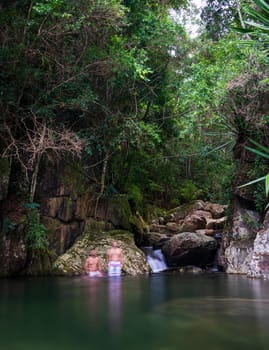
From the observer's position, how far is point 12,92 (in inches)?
376

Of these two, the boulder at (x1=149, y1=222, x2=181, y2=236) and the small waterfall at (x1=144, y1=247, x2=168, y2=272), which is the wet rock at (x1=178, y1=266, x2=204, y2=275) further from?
the boulder at (x1=149, y1=222, x2=181, y2=236)

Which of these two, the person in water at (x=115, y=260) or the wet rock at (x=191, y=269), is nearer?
the person in water at (x=115, y=260)

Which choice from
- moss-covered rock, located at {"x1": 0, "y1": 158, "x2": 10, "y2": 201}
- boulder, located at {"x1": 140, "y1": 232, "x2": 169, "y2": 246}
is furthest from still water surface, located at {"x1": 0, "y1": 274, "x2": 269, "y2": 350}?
boulder, located at {"x1": 140, "y1": 232, "x2": 169, "y2": 246}

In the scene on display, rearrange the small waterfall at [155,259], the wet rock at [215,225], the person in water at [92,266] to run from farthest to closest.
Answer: the wet rock at [215,225]
the small waterfall at [155,259]
the person in water at [92,266]

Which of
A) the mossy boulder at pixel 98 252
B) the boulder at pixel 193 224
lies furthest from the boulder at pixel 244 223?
the boulder at pixel 193 224

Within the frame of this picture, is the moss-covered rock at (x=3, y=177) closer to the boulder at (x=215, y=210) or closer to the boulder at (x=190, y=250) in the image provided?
the boulder at (x=190, y=250)

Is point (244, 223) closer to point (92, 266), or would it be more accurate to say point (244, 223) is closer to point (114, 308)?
point (92, 266)

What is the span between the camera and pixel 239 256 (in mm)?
10844

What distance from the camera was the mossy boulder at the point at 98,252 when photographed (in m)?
10.5

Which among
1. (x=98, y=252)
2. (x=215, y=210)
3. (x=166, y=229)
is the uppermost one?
(x=215, y=210)

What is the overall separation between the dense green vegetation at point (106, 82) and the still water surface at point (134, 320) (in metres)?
4.37

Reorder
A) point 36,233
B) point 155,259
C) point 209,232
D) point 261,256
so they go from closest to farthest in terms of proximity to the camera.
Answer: point 261,256 → point 36,233 → point 155,259 → point 209,232

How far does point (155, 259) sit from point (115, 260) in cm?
291

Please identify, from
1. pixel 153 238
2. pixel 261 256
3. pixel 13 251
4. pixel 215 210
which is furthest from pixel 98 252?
pixel 215 210
